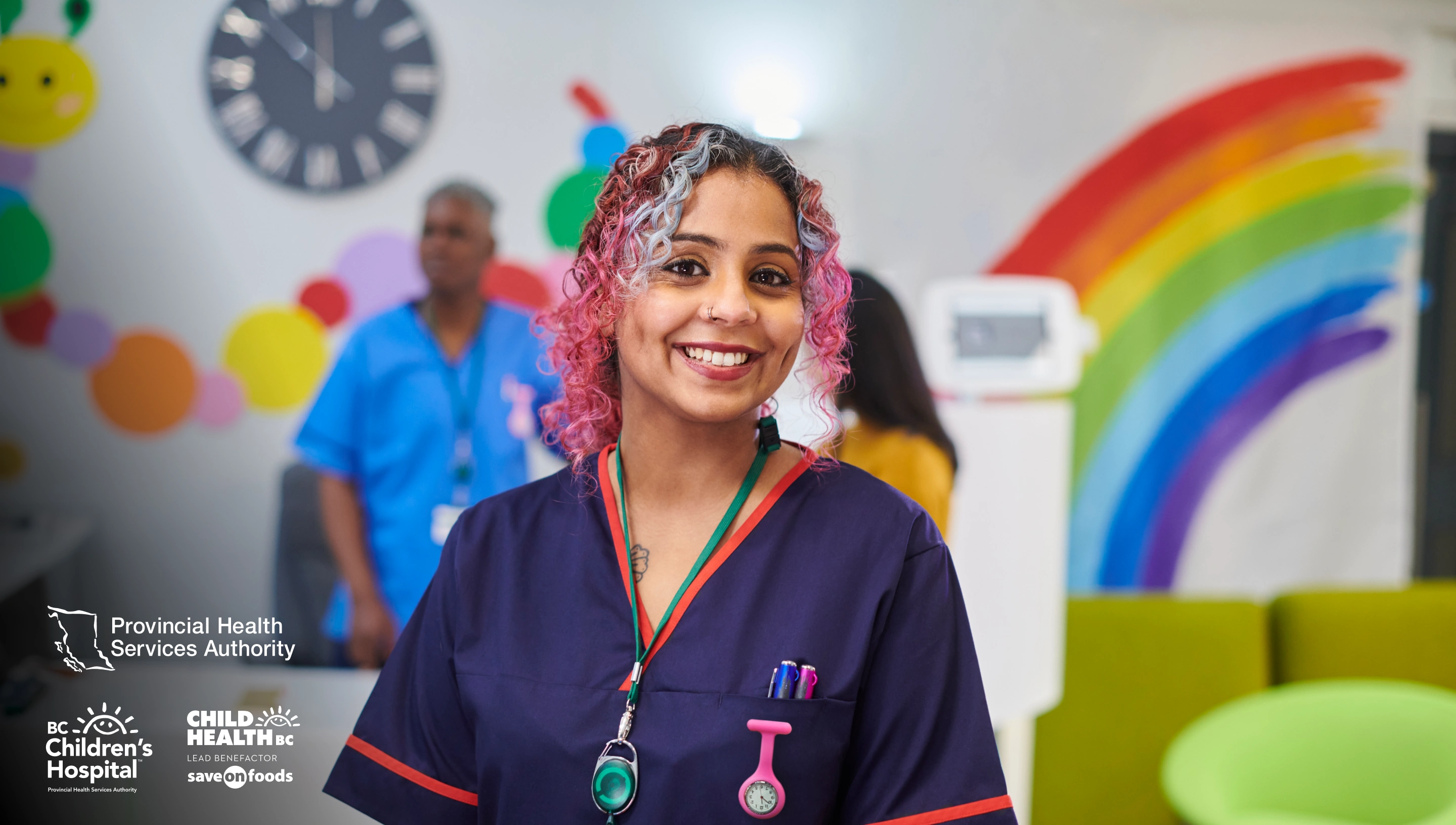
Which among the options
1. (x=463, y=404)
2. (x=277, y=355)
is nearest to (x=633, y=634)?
(x=463, y=404)

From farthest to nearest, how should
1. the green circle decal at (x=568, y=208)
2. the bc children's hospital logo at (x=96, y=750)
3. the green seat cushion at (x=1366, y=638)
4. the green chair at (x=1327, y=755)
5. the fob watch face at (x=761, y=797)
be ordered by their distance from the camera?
the green seat cushion at (x=1366, y=638)
the green circle decal at (x=568, y=208)
the bc children's hospital logo at (x=96, y=750)
the green chair at (x=1327, y=755)
the fob watch face at (x=761, y=797)

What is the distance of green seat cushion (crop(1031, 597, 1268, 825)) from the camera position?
Result: 289cm

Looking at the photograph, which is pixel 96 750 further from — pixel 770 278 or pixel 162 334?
pixel 770 278

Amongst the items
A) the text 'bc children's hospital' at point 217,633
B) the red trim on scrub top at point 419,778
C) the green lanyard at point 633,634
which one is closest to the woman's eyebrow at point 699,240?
the green lanyard at point 633,634

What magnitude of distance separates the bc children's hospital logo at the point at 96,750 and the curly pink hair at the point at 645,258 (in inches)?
73.7

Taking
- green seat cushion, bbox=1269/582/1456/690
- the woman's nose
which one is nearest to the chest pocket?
the woman's nose

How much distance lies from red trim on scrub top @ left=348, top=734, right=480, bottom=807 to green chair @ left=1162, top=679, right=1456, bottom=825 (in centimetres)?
175

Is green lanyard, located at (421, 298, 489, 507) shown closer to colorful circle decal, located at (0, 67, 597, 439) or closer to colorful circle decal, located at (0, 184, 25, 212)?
colorful circle decal, located at (0, 67, 597, 439)

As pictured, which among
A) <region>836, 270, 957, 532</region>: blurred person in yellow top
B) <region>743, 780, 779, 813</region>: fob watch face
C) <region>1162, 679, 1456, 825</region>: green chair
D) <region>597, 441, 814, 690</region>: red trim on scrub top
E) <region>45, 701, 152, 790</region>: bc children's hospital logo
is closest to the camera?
<region>743, 780, 779, 813</region>: fob watch face

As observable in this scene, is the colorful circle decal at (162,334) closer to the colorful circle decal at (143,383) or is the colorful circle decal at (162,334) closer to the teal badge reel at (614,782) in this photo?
the colorful circle decal at (143,383)

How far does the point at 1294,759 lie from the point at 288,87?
3168 millimetres

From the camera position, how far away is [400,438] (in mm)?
2766

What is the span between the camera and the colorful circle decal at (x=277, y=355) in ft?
8.98

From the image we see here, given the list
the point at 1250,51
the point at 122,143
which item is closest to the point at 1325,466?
the point at 1250,51
